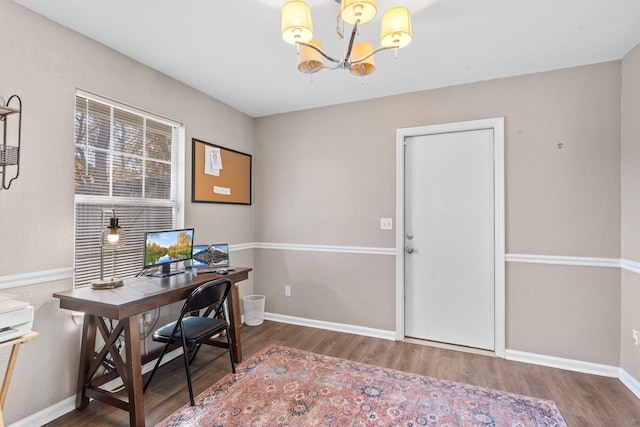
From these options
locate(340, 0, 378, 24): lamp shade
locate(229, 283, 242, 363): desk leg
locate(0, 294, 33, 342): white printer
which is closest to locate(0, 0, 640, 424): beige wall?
locate(0, 294, 33, 342): white printer

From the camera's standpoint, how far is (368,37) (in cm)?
214

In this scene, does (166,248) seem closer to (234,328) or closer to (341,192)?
(234,328)

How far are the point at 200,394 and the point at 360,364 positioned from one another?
1.27 m

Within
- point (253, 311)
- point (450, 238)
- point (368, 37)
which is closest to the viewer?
point (368, 37)

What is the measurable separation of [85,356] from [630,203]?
13.1ft

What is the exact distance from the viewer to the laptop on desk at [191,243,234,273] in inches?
109

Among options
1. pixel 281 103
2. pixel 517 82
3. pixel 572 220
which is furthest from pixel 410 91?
pixel 572 220

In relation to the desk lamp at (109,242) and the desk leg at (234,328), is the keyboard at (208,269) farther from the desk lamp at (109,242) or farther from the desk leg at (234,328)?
the desk lamp at (109,242)

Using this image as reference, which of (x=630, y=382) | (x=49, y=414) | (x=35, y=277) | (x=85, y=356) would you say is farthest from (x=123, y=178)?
(x=630, y=382)

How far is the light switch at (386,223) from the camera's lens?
3.18 meters

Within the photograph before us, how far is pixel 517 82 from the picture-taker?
2.72m

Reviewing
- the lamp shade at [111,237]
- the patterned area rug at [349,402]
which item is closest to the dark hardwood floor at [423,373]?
the patterned area rug at [349,402]

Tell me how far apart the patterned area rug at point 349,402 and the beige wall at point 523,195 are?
825 mm

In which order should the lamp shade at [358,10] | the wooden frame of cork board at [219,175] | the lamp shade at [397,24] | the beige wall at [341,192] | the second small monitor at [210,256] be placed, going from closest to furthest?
the lamp shade at [358,10] → the lamp shade at [397,24] → the beige wall at [341,192] → the second small monitor at [210,256] → the wooden frame of cork board at [219,175]
